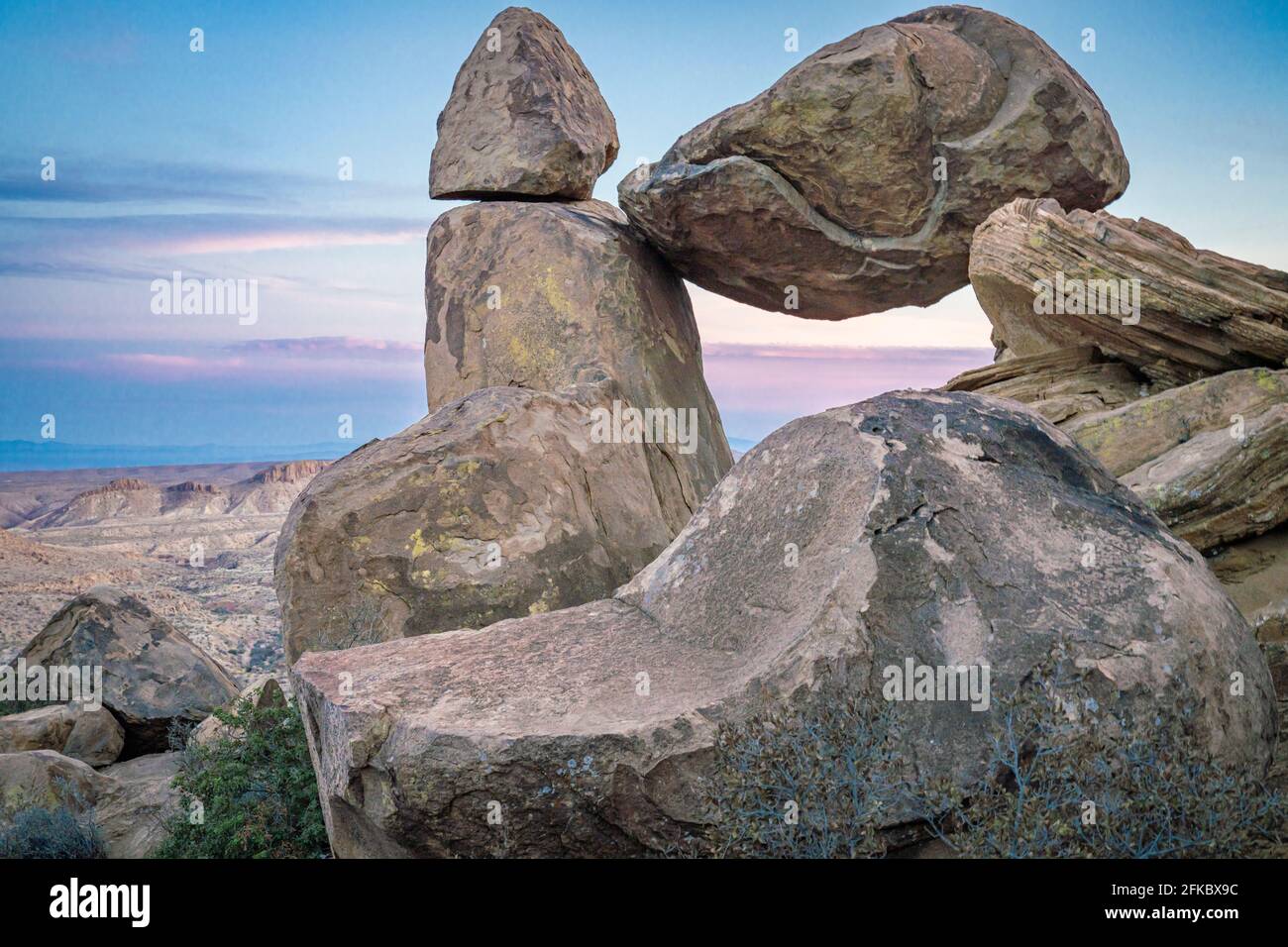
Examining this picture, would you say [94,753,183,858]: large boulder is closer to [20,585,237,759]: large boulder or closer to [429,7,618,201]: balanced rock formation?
[20,585,237,759]: large boulder

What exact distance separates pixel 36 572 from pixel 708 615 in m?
17.6

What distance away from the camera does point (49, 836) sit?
7.05 meters

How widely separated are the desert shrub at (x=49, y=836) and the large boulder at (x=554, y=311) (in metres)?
5.24

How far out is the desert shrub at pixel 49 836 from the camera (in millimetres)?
6934

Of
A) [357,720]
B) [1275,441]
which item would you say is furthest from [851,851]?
[1275,441]

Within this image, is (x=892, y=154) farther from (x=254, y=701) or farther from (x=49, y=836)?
(x=49, y=836)

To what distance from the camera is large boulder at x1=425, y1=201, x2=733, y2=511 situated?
10.9 metres

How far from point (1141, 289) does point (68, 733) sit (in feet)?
29.9

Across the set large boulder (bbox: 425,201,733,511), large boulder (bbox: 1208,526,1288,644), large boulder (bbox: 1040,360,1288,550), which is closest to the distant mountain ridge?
large boulder (bbox: 425,201,733,511)

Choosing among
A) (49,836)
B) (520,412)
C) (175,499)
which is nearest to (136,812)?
(49,836)

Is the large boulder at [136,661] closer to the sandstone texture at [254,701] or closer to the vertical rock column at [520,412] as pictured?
the sandstone texture at [254,701]

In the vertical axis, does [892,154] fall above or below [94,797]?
above

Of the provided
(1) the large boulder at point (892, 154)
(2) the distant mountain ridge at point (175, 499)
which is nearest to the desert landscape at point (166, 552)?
(2) the distant mountain ridge at point (175, 499)

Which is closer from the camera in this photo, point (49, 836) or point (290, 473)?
point (49, 836)
